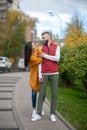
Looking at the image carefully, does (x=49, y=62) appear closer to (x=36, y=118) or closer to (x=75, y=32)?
(x=36, y=118)

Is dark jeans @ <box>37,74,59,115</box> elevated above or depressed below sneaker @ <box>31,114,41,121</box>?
above

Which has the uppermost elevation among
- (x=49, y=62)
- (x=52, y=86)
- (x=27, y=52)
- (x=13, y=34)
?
(x=27, y=52)

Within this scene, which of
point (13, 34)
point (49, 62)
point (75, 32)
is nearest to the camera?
point (49, 62)

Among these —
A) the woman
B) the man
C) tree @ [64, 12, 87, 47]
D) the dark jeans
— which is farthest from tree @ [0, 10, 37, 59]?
the man

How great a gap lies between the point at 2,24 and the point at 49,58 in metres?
76.0

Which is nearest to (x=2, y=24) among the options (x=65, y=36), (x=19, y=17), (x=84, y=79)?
(x=19, y=17)

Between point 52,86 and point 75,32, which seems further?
point 75,32

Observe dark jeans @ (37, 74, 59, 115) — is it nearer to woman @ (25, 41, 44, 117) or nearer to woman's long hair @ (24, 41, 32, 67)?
woman @ (25, 41, 44, 117)

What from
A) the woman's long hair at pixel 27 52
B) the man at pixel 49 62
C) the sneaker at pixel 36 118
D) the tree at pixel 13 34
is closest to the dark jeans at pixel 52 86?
the man at pixel 49 62

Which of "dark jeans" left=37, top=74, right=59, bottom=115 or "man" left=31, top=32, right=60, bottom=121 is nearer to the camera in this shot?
"man" left=31, top=32, right=60, bottom=121

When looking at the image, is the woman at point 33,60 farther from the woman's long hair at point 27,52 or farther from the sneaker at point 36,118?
the sneaker at point 36,118

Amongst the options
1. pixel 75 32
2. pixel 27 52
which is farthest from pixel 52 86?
pixel 75 32

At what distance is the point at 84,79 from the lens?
1788 cm

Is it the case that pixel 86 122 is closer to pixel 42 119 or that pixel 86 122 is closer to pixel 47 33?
pixel 42 119
